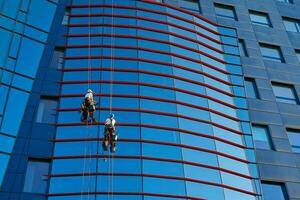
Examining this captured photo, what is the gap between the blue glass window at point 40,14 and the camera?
91.9 ft

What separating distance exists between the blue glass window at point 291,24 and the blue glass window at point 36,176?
24.1 meters

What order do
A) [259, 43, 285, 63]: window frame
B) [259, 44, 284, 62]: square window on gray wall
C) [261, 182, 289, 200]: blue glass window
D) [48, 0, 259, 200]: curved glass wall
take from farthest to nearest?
[259, 44, 284, 62]: square window on gray wall
[259, 43, 285, 63]: window frame
[261, 182, 289, 200]: blue glass window
[48, 0, 259, 200]: curved glass wall

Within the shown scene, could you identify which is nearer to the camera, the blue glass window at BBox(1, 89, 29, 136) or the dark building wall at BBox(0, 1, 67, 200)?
the dark building wall at BBox(0, 1, 67, 200)

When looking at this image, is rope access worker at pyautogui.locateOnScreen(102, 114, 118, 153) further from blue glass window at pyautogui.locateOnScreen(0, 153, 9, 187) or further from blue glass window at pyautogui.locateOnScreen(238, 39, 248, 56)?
blue glass window at pyautogui.locateOnScreen(238, 39, 248, 56)

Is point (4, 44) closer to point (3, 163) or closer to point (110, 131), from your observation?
point (3, 163)

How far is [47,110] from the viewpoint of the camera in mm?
26703

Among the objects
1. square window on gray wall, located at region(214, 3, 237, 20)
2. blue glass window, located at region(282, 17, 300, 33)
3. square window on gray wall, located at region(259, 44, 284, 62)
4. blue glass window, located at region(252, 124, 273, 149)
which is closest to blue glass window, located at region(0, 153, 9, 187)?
blue glass window, located at region(252, 124, 273, 149)

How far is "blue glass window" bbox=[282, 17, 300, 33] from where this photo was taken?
38469 millimetres

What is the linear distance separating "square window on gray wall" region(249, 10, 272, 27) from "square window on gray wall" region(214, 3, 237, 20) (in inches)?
67.5

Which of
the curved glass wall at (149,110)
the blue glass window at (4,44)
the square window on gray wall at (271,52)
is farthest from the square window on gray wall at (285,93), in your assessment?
the blue glass window at (4,44)

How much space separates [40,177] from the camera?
24328mm

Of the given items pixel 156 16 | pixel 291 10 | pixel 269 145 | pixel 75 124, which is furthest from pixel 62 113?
pixel 291 10

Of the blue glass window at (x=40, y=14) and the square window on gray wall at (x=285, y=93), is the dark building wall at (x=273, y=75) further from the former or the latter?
the blue glass window at (x=40, y=14)

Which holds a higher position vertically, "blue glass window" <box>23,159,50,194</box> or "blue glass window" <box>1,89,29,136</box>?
"blue glass window" <box>1,89,29,136</box>
